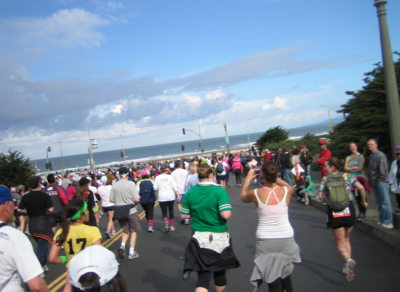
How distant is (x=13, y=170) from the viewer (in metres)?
22.0

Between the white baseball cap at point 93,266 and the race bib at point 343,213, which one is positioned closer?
the white baseball cap at point 93,266

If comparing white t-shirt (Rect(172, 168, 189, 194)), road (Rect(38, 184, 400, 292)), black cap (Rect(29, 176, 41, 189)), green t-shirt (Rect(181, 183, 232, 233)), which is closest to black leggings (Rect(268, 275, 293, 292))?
green t-shirt (Rect(181, 183, 232, 233))

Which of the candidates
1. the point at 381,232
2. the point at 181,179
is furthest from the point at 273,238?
the point at 181,179

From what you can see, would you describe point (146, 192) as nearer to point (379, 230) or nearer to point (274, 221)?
point (379, 230)

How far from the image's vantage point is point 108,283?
95.3 inches

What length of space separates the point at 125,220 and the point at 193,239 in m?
3.79

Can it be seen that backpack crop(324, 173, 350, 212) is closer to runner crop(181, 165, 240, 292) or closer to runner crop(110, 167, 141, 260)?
runner crop(181, 165, 240, 292)

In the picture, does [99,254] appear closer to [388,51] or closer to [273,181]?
[273,181]

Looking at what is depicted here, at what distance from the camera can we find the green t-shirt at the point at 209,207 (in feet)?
12.9

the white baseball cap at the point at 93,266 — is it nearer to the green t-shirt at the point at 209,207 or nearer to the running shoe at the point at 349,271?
the green t-shirt at the point at 209,207

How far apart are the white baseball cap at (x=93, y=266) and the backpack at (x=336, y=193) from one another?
363 centimetres

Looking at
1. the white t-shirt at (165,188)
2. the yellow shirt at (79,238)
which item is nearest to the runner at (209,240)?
the yellow shirt at (79,238)

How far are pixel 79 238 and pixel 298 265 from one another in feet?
12.1

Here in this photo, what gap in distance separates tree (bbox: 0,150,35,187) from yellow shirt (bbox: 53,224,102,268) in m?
20.3
